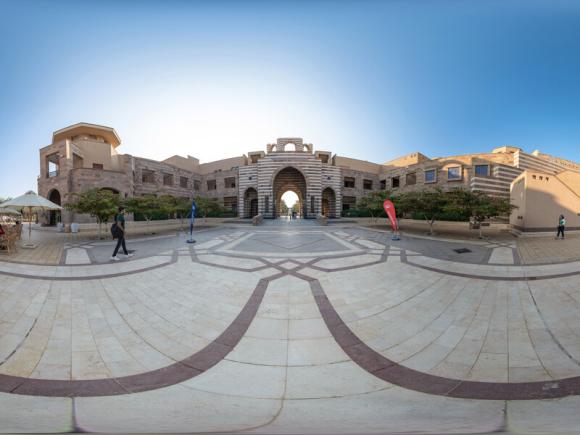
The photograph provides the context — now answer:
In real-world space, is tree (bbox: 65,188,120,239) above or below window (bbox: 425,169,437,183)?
below

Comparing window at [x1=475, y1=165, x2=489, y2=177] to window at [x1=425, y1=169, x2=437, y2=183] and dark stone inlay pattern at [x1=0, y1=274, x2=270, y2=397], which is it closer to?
window at [x1=425, y1=169, x2=437, y2=183]

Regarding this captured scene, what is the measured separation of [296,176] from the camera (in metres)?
33.2

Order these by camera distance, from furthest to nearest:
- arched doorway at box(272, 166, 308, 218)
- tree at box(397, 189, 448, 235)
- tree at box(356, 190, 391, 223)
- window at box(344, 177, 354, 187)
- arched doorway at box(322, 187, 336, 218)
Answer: arched doorway at box(272, 166, 308, 218) < window at box(344, 177, 354, 187) < arched doorway at box(322, 187, 336, 218) < tree at box(356, 190, 391, 223) < tree at box(397, 189, 448, 235)

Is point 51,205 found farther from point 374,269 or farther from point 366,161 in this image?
point 366,161

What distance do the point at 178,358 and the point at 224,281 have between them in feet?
8.82

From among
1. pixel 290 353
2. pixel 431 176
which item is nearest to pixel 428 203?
pixel 431 176

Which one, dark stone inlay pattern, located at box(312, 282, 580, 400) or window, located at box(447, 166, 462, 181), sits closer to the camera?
dark stone inlay pattern, located at box(312, 282, 580, 400)

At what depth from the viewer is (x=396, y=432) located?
6.84 ft

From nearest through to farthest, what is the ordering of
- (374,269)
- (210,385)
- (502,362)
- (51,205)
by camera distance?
1. (210,385)
2. (502,362)
3. (374,269)
4. (51,205)

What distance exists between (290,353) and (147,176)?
28.0m

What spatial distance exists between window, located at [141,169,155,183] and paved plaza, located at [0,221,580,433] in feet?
70.3

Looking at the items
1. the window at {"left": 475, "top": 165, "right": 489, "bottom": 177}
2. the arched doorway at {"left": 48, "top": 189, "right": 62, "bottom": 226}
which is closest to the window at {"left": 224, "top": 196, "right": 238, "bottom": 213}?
the arched doorway at {"left": 48, "top": 189, "right": 62, "bottom": 226}

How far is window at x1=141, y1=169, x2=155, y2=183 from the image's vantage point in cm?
2479

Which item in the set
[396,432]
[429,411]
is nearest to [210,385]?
[396,432]
